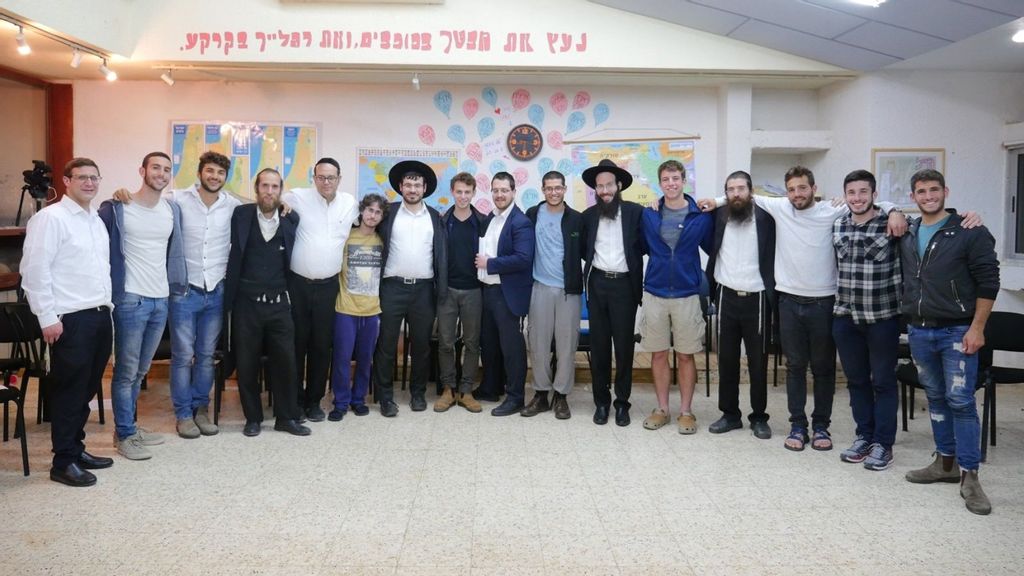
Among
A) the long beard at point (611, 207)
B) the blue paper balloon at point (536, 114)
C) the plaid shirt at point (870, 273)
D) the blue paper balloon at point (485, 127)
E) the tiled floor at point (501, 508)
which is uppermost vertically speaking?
the blue paper balloon at point (536, 114)

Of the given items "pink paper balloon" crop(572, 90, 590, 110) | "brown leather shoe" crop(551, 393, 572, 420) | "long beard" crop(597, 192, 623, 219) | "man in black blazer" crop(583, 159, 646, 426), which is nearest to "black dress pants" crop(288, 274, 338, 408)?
"brown leather shoe" crop(551, 393, 572, 420)

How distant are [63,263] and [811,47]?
5419mm

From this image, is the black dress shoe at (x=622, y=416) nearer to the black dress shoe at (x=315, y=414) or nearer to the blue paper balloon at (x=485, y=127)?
Answer: the black dress shoe at (x=315, y=414)

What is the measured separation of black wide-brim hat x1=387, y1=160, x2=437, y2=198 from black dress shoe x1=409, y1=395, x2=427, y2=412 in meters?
1.42

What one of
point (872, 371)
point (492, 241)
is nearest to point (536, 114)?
point (492, 241)

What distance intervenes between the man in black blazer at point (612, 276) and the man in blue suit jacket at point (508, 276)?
1.39 ft

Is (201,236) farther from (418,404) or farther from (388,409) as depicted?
(418,404)

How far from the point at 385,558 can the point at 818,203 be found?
3.06 meters

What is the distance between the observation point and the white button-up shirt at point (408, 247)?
4.61 metres

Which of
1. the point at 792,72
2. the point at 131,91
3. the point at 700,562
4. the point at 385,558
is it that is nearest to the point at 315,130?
the point at 131,91

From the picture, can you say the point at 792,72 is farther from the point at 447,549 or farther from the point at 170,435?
the point at 170,435

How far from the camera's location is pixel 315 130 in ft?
21.5

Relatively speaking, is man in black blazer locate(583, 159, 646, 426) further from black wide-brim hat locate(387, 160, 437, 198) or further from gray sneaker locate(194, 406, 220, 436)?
gray sneaker locate(194, 406, 220, 436)

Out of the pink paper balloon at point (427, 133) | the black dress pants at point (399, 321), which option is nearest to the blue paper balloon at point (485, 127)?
the pink paper balloon at point (427, 133)
